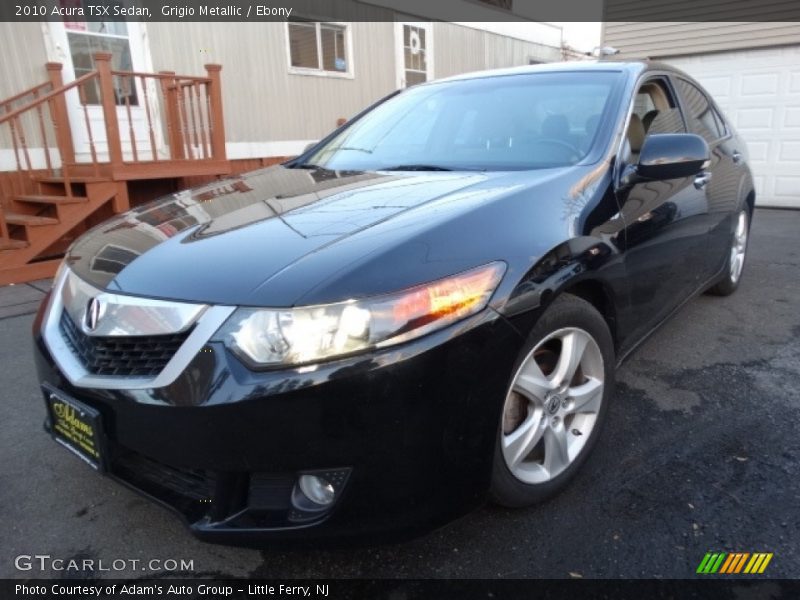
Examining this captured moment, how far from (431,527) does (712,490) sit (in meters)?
1.17

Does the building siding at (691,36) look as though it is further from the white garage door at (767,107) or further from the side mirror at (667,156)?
the side mirror at (667,156)

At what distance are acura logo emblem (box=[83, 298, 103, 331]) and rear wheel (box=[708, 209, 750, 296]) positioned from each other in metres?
3.88

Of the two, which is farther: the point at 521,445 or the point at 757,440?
the point at 757,440

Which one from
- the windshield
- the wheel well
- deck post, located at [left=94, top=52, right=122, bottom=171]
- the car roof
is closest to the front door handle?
the car roof

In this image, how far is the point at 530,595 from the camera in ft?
5.67

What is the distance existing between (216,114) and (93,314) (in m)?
5.96

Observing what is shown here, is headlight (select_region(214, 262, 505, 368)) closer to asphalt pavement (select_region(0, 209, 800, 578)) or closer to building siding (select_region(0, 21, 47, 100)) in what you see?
asphalt pavement (select_region(0, 209, 800, 578))

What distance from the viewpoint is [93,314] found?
1.76m

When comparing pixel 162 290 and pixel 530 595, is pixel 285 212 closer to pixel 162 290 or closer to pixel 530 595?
pixel 162 290

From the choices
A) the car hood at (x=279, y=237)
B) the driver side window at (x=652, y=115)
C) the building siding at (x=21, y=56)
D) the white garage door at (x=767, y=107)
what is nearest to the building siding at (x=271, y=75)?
the building siding at (x=21, y=56)

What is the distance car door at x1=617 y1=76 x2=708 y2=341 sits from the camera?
2.41 meters

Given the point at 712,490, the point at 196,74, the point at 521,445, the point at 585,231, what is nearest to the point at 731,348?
the point at 712,490

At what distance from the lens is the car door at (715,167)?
3320 millimetres
